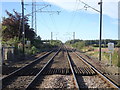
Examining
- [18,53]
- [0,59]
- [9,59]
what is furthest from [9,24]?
[0,59]

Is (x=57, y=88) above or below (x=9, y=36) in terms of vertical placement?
below

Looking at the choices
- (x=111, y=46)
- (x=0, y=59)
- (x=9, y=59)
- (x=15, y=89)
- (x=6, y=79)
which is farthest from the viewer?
(x=9, y=59)

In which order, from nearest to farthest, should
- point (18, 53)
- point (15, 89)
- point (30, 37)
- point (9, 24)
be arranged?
1. point (15, 89)
2. point (18, 53)
3. point (9, 24)
4. point (30, 37)

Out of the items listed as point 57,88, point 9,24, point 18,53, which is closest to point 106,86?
point 57,88

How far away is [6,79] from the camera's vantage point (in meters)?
11.0

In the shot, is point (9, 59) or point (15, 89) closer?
point (15, 89)

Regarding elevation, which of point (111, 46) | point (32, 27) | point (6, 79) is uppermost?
point (32, 27)

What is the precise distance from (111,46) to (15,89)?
13227mm

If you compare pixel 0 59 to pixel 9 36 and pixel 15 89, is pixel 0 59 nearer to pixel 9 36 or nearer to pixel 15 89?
pixel 15 89

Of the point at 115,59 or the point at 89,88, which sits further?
the point at 115,59

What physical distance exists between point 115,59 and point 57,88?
13.1m

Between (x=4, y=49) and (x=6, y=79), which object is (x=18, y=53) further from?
(x=6, y=79)

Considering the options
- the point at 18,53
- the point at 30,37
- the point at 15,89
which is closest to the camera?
the point at 15,89

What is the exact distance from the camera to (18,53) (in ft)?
91.1
